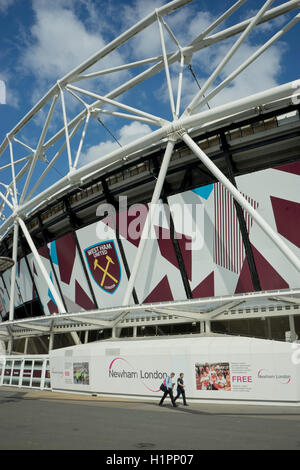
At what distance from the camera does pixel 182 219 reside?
2175 cm

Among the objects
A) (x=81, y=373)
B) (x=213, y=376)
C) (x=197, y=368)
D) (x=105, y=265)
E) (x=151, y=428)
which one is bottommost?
(x=151, y=428)

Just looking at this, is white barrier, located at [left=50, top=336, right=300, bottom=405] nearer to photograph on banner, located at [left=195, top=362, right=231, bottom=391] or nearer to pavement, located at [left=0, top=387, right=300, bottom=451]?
photograph on banner, located at [left=195, top=362, right=231, bottom=391]

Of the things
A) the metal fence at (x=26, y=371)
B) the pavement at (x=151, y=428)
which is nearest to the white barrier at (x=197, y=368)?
the pavement at (x=151, y=428)

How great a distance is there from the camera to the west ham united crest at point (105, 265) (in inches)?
981

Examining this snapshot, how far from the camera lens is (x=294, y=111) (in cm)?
1816

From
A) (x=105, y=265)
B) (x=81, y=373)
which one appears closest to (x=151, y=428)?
(x=81, y=373)

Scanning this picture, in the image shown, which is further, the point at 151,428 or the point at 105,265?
the point at 105,265

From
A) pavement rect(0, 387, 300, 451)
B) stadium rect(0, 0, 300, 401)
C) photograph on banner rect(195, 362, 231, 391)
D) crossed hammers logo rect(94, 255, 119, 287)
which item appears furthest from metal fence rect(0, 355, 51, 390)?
photograph on banner rect(195, 362, 231, 391)

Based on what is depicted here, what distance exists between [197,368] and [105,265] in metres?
11.2

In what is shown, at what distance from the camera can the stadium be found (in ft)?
59.5

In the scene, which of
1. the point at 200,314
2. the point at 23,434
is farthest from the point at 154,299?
the point at 23,434

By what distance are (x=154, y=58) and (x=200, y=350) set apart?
A: 1758 cm

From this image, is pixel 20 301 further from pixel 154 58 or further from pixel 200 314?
pixel 154 58

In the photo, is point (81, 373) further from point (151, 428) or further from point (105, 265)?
point (151, 428)
